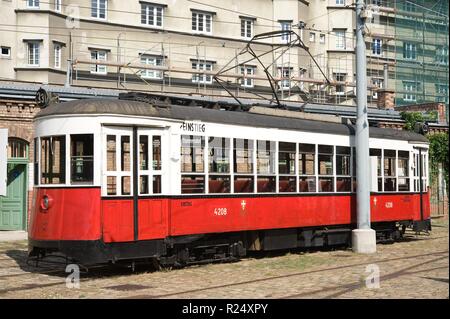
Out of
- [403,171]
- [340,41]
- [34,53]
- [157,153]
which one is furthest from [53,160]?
[340,41]

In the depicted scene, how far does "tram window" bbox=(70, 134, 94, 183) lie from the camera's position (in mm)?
12648

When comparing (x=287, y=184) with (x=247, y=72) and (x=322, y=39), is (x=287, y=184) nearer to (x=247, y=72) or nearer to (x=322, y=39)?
(x=247, y=72)

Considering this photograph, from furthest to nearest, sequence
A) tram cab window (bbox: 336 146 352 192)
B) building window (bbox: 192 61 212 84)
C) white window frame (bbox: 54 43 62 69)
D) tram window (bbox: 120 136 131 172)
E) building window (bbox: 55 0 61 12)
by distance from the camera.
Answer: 1. building window (bbox: 192 61 212 84)
2. white window frame (bbox: 54 43 62 69)
3. building window (bbox: 55 0 61 12)
4. tram cab window (bbox: 336 146 352 192)
5. tram window (bbox: 120 136 131 172)

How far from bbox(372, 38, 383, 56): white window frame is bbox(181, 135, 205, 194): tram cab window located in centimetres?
4604

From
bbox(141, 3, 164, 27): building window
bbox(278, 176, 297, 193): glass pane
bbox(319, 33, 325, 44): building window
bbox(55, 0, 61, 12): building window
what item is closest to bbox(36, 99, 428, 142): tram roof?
bbox(278, 176, 297, 193): glass pane

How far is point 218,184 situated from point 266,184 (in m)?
1.55

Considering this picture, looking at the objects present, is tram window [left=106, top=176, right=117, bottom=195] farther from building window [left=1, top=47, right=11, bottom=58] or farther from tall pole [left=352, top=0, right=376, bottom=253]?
building window [left=1, top=47, right=11, bottom=58]

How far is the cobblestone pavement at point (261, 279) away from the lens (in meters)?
10.6

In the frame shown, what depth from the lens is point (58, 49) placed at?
41.0 meters

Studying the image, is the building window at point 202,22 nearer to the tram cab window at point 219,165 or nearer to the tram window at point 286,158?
the tram window at point 286,158

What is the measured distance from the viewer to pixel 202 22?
47.5 meters

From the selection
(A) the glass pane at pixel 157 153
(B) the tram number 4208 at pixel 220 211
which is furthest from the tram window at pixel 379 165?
(A) the glass pane at pixel 157 153
